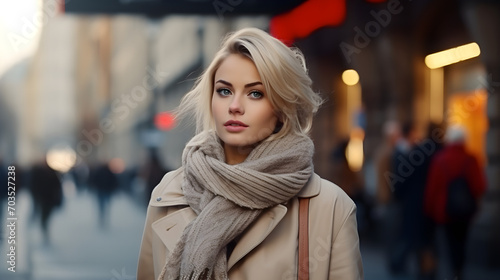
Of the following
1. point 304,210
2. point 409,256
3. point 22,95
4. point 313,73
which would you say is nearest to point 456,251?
point 409,256

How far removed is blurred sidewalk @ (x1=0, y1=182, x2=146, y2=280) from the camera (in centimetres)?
655

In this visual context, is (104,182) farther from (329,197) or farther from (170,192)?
(329,197)

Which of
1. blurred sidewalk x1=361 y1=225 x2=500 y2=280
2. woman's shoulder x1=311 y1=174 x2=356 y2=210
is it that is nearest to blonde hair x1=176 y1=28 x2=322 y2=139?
woman's shoulder x1=311 y1=174 x2=356 y2=210

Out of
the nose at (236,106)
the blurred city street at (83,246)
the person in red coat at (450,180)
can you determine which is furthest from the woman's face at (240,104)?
the blurred city street at (83,246)

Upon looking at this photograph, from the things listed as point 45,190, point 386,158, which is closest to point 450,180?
point 386,158

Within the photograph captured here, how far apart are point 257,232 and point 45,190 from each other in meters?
4.46

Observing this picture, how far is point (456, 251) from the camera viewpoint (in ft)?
20.9

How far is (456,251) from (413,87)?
1.23 metres

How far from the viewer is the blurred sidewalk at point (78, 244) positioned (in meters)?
6.55

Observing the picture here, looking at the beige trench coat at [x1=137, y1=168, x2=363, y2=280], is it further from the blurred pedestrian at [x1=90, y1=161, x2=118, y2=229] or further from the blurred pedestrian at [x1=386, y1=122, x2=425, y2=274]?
the blurred pedestrian at [x1=90, y1=161, x2=118, y2=229]

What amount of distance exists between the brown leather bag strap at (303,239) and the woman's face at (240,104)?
23 cm

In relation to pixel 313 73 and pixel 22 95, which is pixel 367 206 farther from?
pixel 22 95

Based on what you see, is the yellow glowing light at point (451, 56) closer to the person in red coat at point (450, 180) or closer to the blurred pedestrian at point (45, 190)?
the person in red coat at point (450, 180)

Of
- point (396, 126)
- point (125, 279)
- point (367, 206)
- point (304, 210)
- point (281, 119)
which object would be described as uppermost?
point (281, 119)
